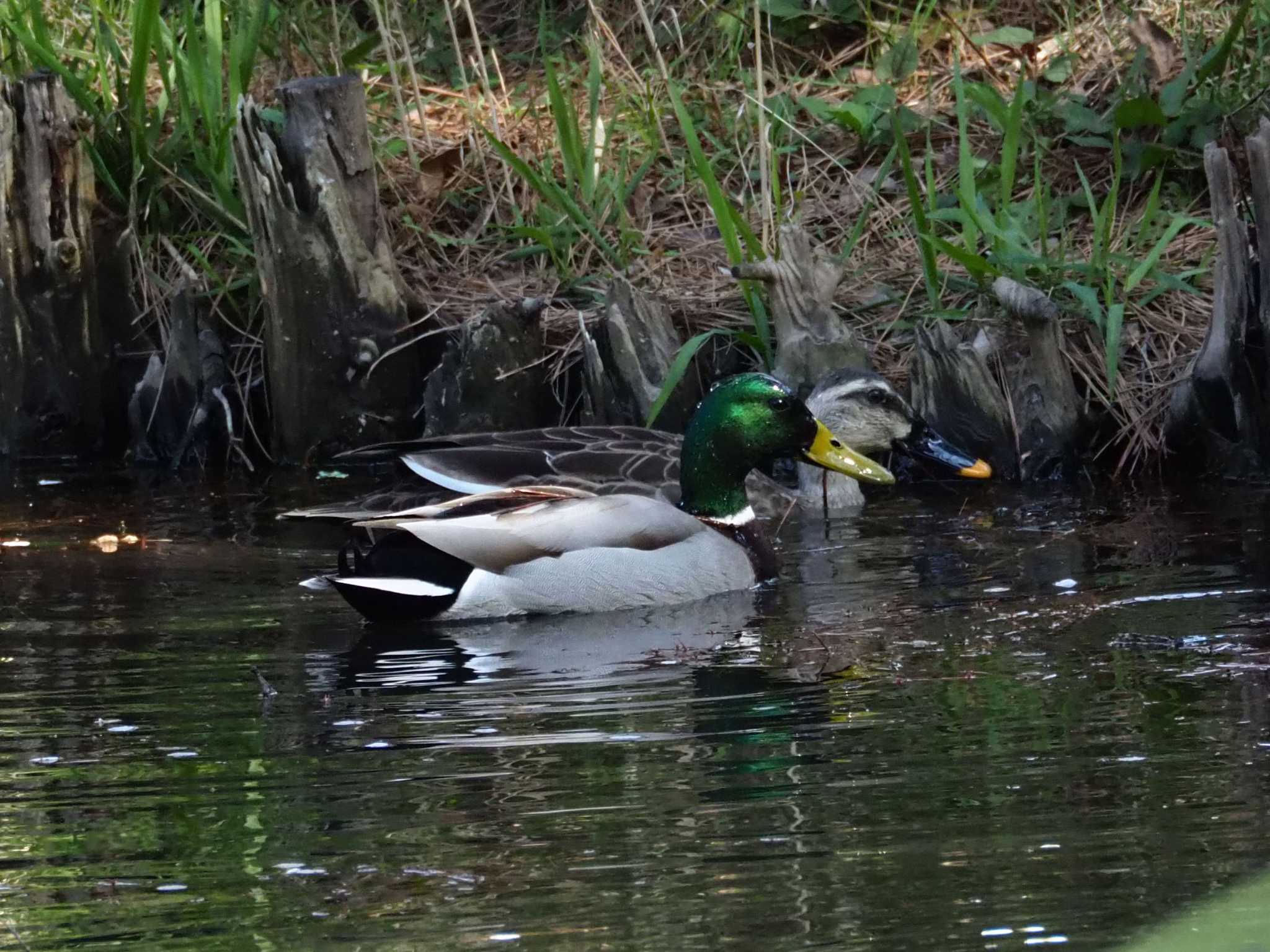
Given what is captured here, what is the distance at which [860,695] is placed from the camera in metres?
4.16

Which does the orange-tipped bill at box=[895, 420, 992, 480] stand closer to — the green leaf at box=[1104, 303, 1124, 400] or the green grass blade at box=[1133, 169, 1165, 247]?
the green leaf at box=[1104, 303, 1124, 400]

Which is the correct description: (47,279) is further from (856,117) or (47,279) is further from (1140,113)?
(1140,113)

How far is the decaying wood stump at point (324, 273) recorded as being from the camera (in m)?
7.40

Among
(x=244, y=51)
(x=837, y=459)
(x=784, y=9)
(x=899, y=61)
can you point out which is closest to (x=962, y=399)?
(x=837, y=459)

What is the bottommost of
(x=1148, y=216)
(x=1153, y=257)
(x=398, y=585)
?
(x=398, y=585)

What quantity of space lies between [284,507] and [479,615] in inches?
70.0

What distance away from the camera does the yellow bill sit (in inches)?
248

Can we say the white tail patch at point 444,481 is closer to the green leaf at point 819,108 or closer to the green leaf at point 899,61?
the green leaf at point 819,108

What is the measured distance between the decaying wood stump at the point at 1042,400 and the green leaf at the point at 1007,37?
236cm

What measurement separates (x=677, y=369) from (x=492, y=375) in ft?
2.52

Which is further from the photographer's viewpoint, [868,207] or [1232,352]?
[868,207]

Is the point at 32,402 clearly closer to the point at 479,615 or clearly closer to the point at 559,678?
the point at 479,615

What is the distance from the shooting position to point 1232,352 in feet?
21.9

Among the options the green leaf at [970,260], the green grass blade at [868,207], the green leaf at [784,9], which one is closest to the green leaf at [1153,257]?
the green leaf at [970,260]
